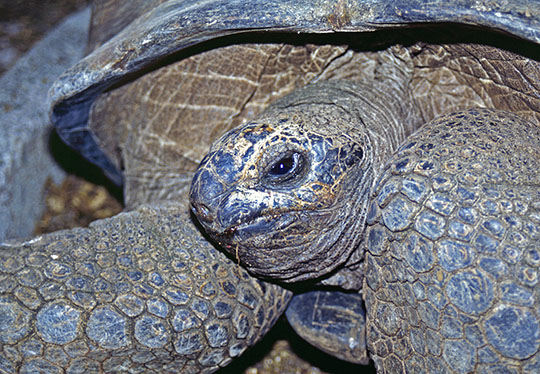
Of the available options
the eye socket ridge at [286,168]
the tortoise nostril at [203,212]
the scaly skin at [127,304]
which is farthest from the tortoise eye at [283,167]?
the scaly skin at [127,304]

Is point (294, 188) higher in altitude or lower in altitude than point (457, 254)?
higher

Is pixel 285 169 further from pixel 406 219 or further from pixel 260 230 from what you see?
pixel 406 219

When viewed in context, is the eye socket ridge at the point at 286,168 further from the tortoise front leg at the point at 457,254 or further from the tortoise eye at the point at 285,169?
the tortoise front leg at the point at 457,254

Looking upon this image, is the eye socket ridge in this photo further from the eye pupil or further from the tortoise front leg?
the tortoise front leg

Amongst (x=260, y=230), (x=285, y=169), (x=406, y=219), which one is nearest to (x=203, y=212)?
(x=260, y=230)

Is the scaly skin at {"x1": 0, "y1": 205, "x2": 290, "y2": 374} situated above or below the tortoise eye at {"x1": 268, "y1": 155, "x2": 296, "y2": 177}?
below

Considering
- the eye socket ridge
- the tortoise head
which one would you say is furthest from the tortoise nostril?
the eye socket ridge

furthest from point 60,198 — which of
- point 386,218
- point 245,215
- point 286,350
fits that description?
point 386,218

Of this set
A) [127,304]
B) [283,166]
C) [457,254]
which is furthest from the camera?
[127,304]
